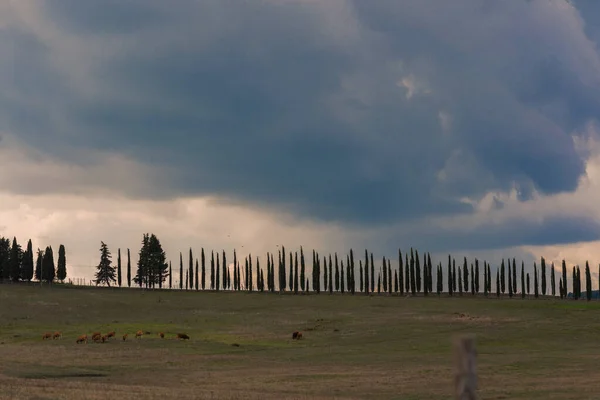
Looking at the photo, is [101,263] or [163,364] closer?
[163,364]

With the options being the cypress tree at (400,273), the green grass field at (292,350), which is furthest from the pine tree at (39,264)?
the cypress tree at (400,273)

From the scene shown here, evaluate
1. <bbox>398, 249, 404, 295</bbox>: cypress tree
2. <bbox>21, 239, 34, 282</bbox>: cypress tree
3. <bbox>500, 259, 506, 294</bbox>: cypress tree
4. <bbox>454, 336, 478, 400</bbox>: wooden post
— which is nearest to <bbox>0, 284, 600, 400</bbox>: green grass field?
<bbox>454, 336, 478, 400</bbox>: wooden post

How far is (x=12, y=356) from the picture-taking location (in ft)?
194

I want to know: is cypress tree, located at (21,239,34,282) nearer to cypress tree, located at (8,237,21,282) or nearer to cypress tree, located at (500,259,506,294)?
cypress tree, located at (8,237,21,282)

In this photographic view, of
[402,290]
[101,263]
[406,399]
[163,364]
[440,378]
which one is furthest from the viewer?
[101,263]

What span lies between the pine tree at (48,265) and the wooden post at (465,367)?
18926 centimetres

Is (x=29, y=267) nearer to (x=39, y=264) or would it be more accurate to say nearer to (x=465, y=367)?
(x=39, y=264)

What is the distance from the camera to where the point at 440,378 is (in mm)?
44500

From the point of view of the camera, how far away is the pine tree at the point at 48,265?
187375mm

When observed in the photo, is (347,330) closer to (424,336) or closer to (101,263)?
(424,336)

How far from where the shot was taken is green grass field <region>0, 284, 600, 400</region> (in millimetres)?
39044

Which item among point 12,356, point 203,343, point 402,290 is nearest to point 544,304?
point 402,290

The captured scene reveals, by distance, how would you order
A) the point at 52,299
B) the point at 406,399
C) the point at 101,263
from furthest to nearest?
1. the point at 101,263
2. the point at 52,299
3. the point at 406,399

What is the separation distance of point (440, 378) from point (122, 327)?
175 feet
